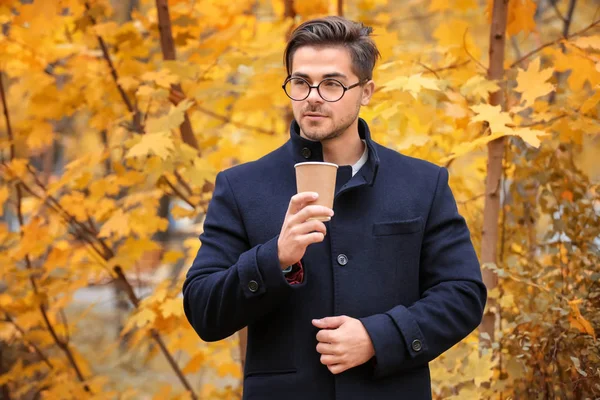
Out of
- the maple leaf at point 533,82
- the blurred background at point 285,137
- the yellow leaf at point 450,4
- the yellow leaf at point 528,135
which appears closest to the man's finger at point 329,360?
the blurred background at point 285,137

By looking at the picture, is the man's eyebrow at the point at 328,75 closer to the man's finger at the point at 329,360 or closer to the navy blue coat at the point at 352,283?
the navy blue coat at the point at 352,283

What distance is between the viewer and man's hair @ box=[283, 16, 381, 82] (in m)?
1.86

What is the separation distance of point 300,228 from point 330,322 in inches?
11.4

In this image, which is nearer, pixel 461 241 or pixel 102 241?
pixel 461 241

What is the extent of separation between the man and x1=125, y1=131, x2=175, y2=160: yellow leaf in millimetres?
937

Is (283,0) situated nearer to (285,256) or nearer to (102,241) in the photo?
(102,241)

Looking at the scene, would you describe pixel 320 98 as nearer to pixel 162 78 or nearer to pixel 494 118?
pixel 494 118

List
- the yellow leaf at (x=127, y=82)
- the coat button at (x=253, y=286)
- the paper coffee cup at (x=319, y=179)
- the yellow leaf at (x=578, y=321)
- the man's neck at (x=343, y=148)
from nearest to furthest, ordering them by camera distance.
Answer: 1. the paper coffee cup at (x=319, y=179)
2. the coat button at (x=253, y=286)
3. the man's neck at (x=343, y=148)
4. the yellow leaf at (x=578, y=321)
5. the yellow leaf at (x=127, y=82)

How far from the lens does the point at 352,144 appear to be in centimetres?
195

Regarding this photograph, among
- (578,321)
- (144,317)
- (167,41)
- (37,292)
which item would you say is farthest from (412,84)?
(37,292)

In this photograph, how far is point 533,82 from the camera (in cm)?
271

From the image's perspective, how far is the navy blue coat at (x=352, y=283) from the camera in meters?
1.75

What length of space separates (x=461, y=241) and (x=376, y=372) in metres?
0.43

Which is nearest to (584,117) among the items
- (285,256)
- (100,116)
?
(285,256)
